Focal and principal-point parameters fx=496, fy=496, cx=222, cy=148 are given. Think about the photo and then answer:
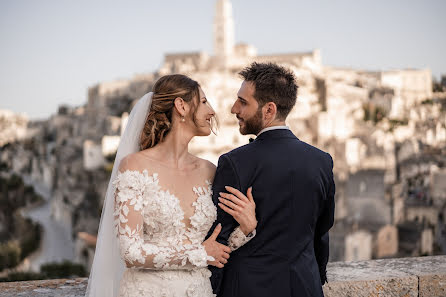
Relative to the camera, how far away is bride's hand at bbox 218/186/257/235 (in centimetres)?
217

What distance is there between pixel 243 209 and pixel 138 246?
0.50 m

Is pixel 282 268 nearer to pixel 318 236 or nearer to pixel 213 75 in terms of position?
pixel 318 236

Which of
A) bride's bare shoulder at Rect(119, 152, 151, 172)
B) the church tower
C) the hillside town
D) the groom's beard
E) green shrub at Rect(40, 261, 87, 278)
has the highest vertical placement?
the church tower

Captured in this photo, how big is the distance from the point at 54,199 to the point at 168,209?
1422 inches

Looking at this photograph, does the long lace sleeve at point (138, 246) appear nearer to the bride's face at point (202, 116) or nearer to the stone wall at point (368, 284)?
the bride's face at point (202, 116)

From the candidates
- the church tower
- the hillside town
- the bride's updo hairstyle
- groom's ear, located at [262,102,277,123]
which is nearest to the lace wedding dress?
the bride's updo hairstyle

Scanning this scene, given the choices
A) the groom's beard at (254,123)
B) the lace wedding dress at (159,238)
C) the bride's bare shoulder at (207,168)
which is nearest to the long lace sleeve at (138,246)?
the lace wedding dress at (159,238)

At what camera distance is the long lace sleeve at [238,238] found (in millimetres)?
2223

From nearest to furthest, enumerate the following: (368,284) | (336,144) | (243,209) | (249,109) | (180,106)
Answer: (243,209)
(249,109)
(180,106)
(368,284)
(336,144)

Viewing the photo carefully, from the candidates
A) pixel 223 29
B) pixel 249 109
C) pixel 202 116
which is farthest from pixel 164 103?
pixel 223 29

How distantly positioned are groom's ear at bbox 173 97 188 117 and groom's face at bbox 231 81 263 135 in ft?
0.96

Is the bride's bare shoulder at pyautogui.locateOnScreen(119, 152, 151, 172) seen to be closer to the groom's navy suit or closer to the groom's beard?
the groom's navy suit

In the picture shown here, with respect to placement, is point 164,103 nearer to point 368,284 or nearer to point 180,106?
point 180,106

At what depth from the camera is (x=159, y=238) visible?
2363 millimetres
